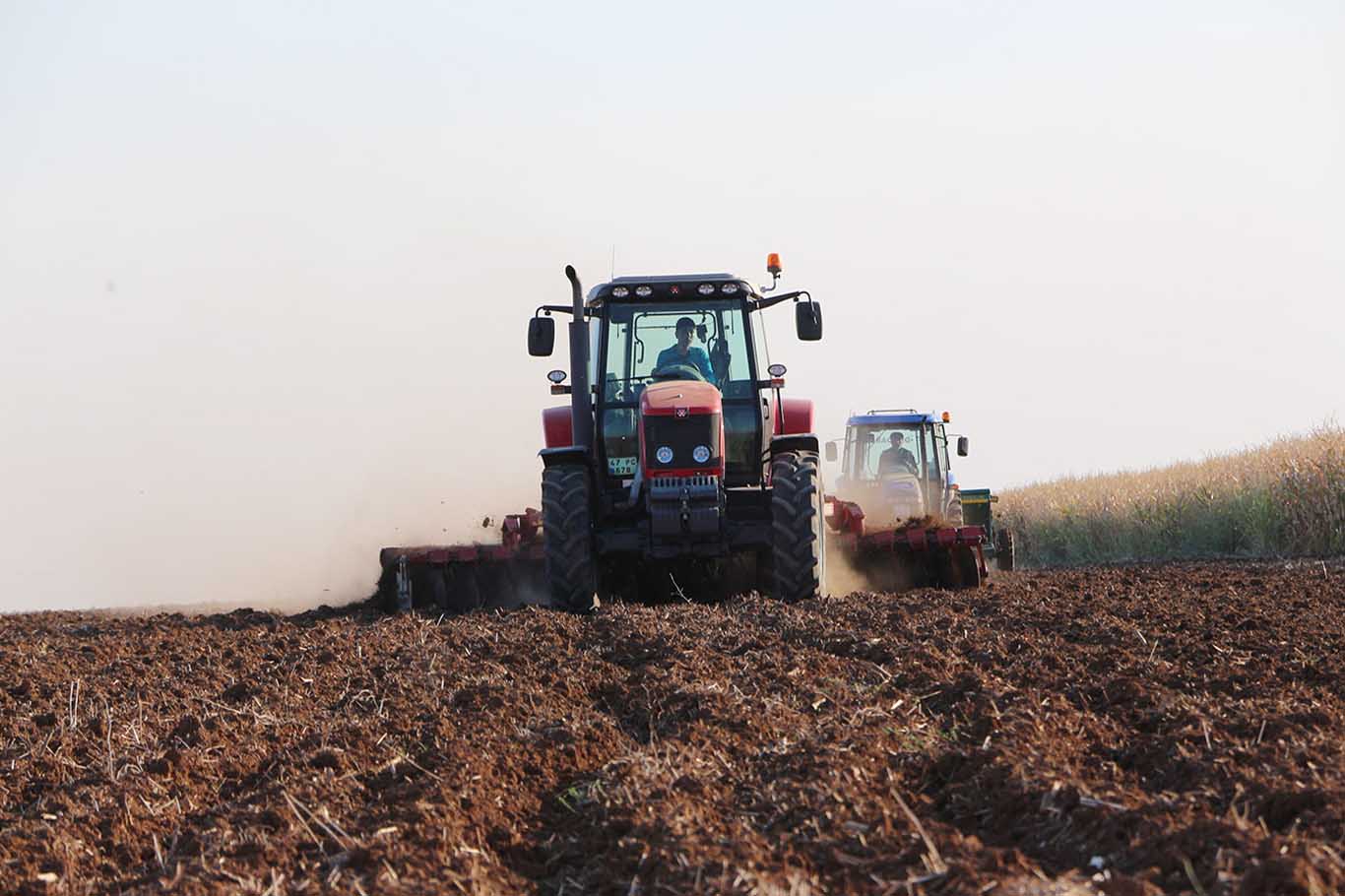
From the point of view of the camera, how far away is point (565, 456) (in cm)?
1102

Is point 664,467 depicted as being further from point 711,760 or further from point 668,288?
point 711,760

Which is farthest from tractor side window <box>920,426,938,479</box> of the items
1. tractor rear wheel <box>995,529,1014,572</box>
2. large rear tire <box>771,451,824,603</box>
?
large rear tire <box>771,451,824,603</box>

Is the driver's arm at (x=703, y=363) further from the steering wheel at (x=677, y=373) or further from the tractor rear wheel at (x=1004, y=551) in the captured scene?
the tractor rear wheel at (x=1004, y=551)

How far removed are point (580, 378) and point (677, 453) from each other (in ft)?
3.95

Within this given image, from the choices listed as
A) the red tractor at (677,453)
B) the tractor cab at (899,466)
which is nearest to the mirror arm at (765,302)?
the red tractor at (677,453)

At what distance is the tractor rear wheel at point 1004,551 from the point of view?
19.8 m

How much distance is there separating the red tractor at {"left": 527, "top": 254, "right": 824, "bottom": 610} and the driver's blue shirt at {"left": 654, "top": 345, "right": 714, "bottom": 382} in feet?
0.04

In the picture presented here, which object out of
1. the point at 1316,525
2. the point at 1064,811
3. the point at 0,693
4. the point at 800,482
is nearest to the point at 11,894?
the point at 1064,811

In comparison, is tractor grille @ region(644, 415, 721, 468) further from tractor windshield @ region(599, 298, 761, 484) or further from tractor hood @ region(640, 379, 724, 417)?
tractor windshield @ region(599, 298, 761, 484)

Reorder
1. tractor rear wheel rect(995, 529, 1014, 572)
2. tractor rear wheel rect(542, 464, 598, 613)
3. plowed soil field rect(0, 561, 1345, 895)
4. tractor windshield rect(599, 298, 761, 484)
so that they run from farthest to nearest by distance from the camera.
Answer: tractor rear wheel rect(995, 529, 1014, 572), tractor windshield rect(599, 298, 761, 484), tractor rear wheel rect(542, 464, 598, 613), plowed soil field rect(0, 561, 1345, 895)

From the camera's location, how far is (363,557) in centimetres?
1684

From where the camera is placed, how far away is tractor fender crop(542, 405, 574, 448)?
12172 millimetres

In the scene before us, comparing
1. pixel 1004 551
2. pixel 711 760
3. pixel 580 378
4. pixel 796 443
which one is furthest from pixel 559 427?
pixel 1004 551

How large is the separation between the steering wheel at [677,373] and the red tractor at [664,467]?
0.01m
